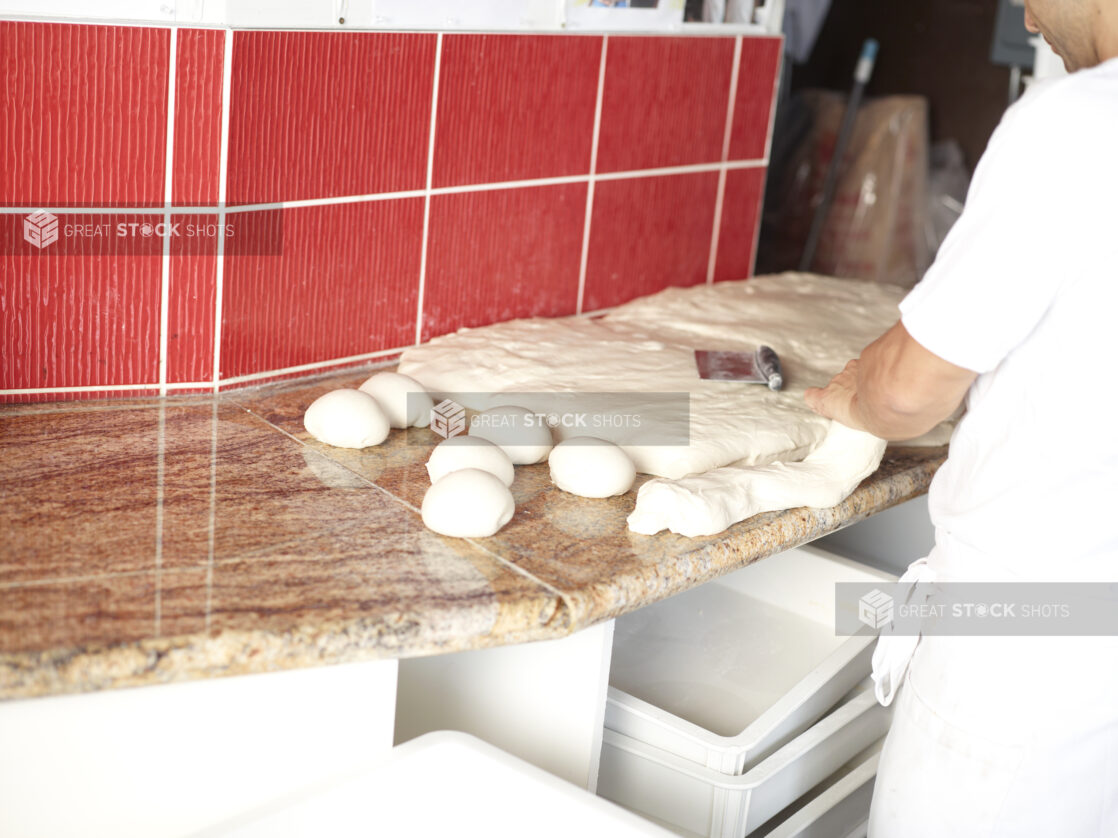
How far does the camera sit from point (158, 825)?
1070 mm

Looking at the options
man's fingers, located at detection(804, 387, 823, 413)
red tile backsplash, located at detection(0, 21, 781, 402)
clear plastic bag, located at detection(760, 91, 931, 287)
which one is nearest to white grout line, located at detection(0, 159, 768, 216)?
red tile backsplash, located at detection(0, 21, 781, 402)

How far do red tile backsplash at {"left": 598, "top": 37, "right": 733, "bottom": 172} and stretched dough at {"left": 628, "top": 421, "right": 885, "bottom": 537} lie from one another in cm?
71

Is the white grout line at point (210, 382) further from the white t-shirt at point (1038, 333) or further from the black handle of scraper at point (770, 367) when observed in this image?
the white t-shirt at point (1038, 333)

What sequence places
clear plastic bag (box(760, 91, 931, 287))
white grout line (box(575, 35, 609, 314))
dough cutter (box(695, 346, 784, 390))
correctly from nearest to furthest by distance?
dough cutter (box(695, 346, 784, 390)), white grout line (box(575, 35, 609, 314)), clear plastic bag (box(760, 91, 931, 287))

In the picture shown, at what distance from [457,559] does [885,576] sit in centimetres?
74

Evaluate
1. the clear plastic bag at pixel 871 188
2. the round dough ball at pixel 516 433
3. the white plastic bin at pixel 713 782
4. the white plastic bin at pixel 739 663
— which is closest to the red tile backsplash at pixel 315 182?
the round dough ball at pixel 516 433

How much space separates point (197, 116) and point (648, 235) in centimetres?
91

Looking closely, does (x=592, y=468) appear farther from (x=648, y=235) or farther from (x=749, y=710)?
(x=648, y=235)

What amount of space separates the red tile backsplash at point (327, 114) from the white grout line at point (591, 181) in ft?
1.16

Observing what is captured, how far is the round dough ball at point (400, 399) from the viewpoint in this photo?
4.86ft

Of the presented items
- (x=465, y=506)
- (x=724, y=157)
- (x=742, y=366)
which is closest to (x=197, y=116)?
(x=465, y=506)

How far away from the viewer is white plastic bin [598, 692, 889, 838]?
131 centimetres

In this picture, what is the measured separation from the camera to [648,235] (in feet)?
6.83

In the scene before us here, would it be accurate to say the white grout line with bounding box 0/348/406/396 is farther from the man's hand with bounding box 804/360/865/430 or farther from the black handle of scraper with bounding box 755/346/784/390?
the man's hand with bounding box 804/360/865/430
